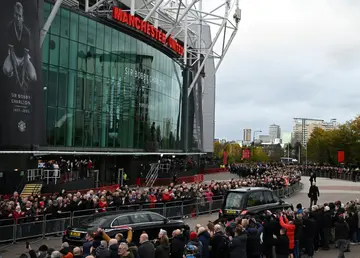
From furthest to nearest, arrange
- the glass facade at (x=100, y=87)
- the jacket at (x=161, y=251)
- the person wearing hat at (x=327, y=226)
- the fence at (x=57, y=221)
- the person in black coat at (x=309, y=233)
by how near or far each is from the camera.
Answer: the glass facade at (x=100, y=87)
the person wearing hat at (x=327, y=226)
the fence at (x=57, y=221)
the person in black coat at (x=309, y=233)
the jacket at (x=161, y=251)

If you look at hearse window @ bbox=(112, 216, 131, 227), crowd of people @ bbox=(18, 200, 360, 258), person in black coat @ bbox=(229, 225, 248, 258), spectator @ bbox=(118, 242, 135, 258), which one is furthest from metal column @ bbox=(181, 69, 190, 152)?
spectator @ bbox=(118, 242, 135, 258)

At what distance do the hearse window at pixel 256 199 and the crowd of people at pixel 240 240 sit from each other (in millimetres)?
2287

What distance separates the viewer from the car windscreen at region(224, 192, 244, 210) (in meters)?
17.3

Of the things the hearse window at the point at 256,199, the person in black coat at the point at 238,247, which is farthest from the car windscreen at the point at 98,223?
the hearse window at the point at 256,199

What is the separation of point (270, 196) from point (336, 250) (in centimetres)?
338

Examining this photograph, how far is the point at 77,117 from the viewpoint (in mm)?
34281

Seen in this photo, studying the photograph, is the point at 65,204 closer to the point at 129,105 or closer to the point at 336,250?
the point at 336,250

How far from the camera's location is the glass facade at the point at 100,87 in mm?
32188

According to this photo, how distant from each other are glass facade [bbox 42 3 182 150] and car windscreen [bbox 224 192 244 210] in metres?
17.6

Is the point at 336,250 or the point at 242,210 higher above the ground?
the point at 242,210

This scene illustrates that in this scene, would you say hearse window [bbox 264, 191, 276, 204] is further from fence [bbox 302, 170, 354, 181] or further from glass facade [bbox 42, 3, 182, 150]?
fence [bbox 302, 170, 354, 181]

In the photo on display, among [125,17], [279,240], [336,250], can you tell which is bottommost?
[336,250]

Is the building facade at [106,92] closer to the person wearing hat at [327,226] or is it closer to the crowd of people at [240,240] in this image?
the crowd of people at [240,240]

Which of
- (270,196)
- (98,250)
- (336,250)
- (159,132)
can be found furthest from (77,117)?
(98,250)
